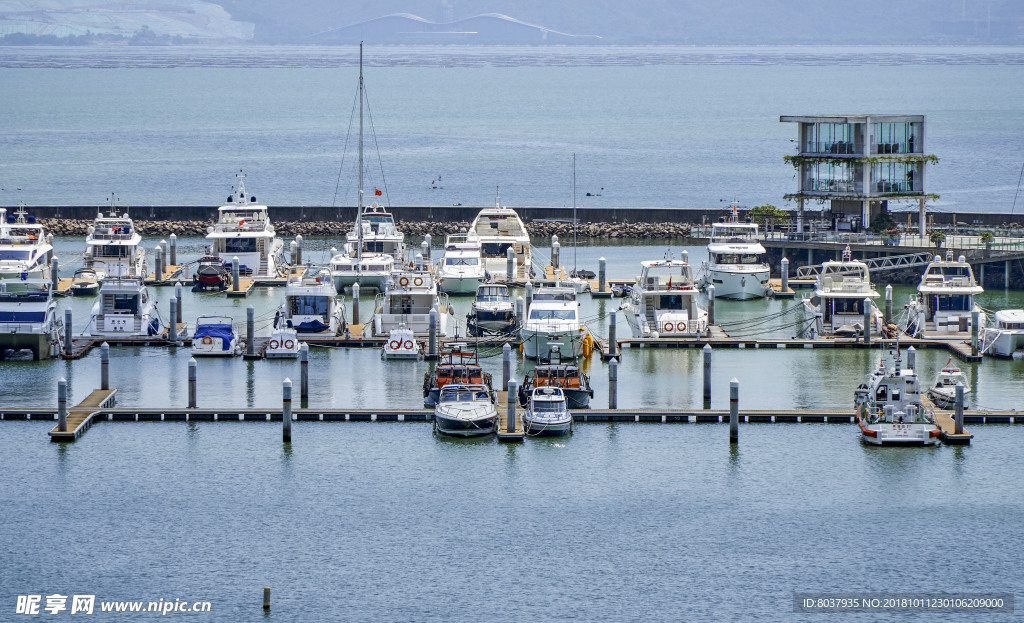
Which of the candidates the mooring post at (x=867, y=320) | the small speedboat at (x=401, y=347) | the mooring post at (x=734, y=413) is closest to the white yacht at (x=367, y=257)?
the small speedboat at (x=401, y=347)

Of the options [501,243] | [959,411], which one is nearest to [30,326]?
[501,243]

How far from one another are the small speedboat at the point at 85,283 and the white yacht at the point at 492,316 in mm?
18530

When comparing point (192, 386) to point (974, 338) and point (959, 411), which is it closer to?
point (959, 411)

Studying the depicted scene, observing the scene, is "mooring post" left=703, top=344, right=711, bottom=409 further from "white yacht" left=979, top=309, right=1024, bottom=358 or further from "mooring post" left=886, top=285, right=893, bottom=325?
"mooring post" left=886, top=285, right=893, bottom=325

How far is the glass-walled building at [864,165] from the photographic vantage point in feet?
270

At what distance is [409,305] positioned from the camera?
208ft

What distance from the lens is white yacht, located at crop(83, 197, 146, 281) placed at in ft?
246

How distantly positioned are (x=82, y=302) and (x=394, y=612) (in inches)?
1466

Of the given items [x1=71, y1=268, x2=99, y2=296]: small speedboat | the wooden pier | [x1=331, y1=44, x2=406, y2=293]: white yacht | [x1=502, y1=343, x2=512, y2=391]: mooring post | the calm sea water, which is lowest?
the calm sea water

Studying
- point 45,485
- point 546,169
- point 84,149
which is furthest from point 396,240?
point 84,149

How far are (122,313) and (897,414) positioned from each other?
1160 inches

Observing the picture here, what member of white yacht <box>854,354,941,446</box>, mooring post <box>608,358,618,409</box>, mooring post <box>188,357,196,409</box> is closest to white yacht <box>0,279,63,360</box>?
mooring post <box>188,357,196,409</box>

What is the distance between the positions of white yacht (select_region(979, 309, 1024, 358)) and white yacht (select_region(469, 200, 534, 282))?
74.2 feet

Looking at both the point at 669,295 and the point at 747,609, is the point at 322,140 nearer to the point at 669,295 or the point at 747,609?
the point at 669,295
